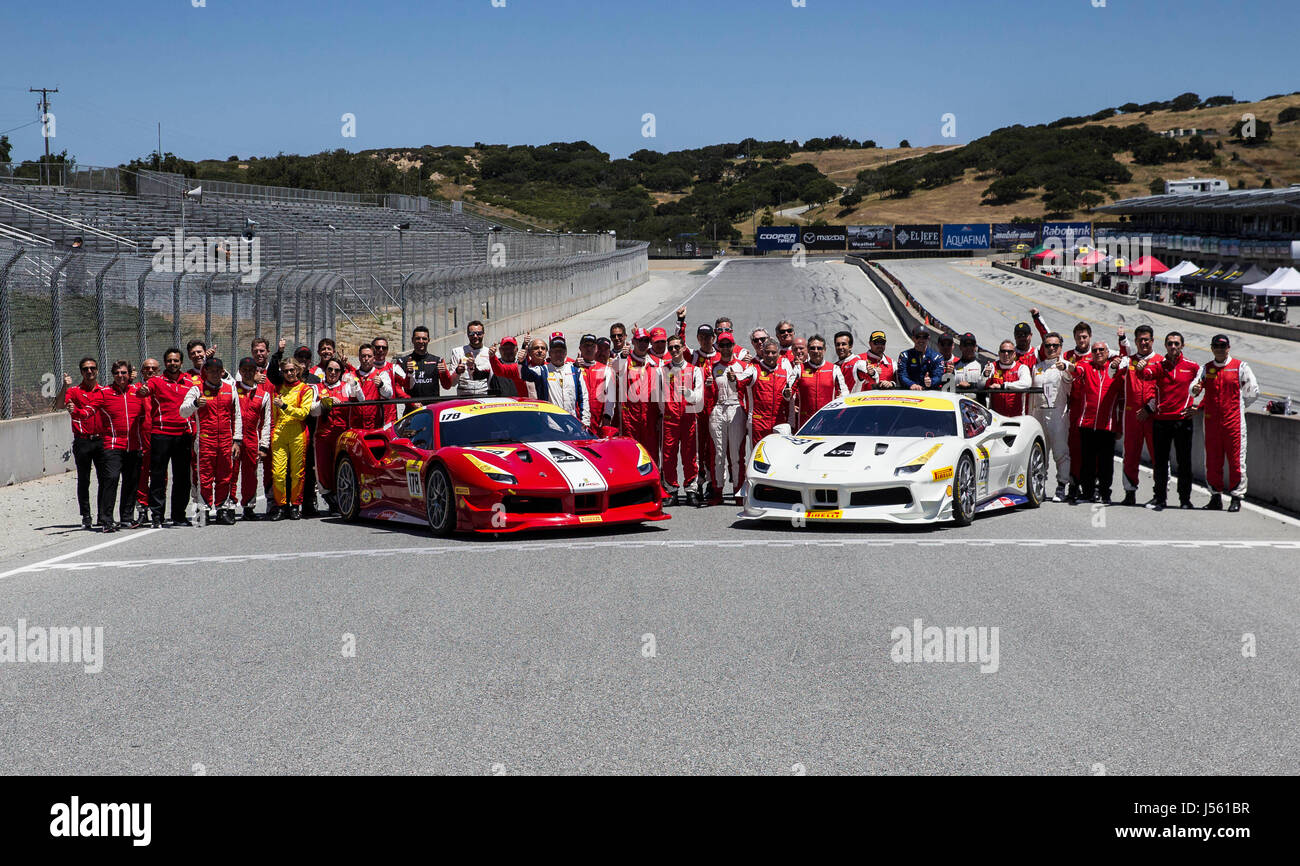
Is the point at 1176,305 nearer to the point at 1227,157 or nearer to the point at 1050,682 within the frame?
the point at 1050,682

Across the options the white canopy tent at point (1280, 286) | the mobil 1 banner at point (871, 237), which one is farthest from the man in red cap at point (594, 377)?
the mobil 1 banner at point (871, 237)

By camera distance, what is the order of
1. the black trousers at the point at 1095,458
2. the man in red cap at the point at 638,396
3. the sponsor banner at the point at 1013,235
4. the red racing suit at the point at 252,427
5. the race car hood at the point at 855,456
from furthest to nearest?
the sponsor banner at the point at 1013,235
the man in red cap at the point at 638,396
the black trousers at the point at 1095,458
the red racing suit at the point at 252,427
the race car hood at the point at 855,456

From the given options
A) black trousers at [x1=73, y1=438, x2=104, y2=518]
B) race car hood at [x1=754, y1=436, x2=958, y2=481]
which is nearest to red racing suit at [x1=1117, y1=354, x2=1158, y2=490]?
race car hood at [x1=754, y1=436, x2=958, y2=481]

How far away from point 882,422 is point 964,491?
1141 millimetres

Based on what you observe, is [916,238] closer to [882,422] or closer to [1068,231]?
[1068,231]

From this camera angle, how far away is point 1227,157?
16475 centimetres

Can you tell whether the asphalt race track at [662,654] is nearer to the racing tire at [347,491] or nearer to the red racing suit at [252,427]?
the racing tire at [347,491]

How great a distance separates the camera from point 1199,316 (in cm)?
5616

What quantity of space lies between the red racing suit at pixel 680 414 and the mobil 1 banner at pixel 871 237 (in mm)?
96626

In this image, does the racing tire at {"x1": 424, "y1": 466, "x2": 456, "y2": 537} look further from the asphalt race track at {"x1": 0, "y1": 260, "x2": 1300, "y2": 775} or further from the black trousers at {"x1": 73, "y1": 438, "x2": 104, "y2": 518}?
the black trousers at {"x1": 73, "y1": 438, "x2": 104, "y2": 518}

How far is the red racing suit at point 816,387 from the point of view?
1504cm

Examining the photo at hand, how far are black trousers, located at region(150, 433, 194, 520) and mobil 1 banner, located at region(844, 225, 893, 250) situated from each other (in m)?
99.0
